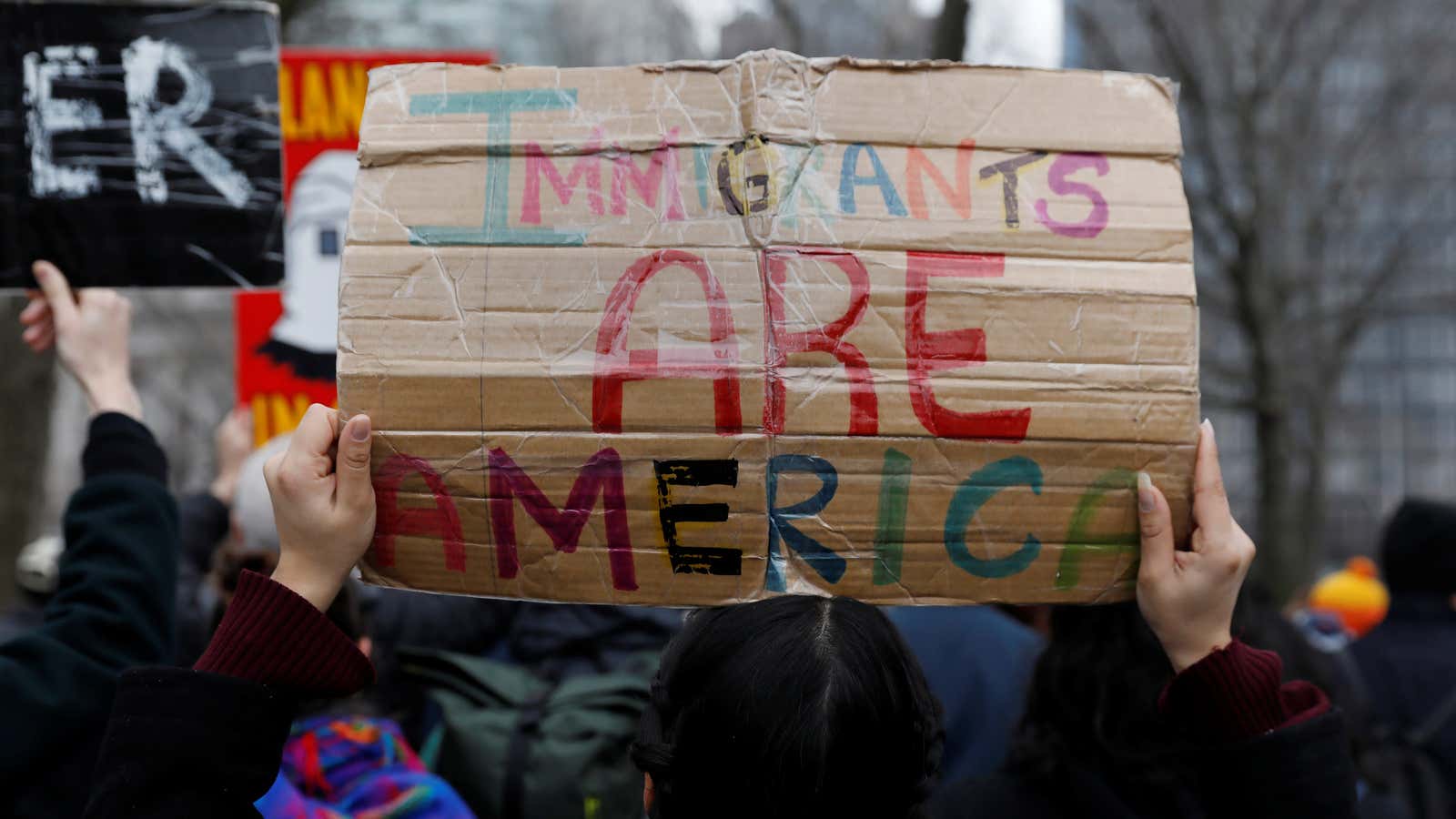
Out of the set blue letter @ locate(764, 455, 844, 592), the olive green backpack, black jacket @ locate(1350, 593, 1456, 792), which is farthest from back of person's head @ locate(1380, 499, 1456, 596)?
blue letter @ locate(764, 455, 844, 592)

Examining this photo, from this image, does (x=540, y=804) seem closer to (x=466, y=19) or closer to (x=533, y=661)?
(x=533, y=661)

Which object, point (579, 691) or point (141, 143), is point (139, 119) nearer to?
point (141, 143)

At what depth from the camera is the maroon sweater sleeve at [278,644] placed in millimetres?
1587

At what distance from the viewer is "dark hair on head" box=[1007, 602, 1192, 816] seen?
210 cm

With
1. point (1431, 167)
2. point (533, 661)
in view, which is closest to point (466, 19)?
point (1431, 167)

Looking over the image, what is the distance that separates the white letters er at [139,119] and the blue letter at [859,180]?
1.18 m

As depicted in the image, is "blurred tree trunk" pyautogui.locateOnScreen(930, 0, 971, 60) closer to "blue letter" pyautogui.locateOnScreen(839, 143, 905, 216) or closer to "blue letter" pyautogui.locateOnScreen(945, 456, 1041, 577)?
"blue letter" pyautogui.locateOnScreen(839, 143, 905, 216)

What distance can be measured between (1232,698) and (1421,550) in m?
2.79

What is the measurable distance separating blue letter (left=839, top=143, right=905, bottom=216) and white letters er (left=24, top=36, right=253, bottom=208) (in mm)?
1181

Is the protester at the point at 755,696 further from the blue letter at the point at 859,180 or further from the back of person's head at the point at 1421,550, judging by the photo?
the back of person's head at the point at 1421,550

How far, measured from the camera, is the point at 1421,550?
4.15 m

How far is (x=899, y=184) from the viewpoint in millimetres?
1733

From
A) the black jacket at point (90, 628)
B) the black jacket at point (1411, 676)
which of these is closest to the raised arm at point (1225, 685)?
the black jacket at point (90, 628)

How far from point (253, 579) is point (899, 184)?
37.7 inches
